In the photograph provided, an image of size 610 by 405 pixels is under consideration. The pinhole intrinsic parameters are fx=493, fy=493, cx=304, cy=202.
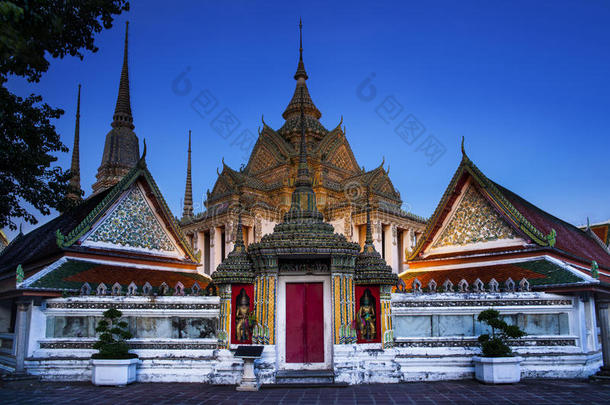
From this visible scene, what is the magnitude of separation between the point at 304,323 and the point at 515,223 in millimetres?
6797

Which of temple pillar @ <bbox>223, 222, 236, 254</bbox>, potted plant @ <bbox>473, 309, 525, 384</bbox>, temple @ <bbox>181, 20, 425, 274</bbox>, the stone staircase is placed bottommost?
the stone staircase

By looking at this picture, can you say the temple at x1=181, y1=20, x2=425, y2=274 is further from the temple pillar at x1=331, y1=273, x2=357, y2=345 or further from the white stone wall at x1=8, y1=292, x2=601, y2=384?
the temple pillar at x1=331, y1=273, x2=357, y2=345

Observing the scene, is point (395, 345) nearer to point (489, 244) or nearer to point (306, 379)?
point (306, 379)

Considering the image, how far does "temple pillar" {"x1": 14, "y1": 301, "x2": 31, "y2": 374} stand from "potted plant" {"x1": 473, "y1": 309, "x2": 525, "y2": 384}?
32.1 ft

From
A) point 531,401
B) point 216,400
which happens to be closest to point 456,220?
point 531,401

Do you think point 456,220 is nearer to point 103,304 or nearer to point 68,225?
point 103,304

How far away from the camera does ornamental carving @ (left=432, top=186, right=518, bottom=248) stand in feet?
45.9

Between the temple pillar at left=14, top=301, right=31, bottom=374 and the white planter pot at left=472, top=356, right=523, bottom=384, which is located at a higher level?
the temple pillar at left=14, top=301, right=31, bottom=374

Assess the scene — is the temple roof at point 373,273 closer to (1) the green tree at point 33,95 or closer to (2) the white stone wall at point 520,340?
(2) the white stone wall at point 520,340

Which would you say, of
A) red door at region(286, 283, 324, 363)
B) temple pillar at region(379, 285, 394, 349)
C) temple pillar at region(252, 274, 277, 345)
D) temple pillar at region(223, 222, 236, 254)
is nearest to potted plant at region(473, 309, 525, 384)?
temple pillar at region(379, 285, 394, 349)

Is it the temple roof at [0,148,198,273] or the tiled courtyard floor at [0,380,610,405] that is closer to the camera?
A: the tiled courtyard floor at [0,380,610,405]

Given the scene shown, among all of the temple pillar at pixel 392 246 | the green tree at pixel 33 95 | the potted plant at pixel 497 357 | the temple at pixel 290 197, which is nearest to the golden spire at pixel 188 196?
the temple at pixel 290 197

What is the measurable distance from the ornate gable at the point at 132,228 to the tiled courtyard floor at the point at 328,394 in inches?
189

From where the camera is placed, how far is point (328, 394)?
8.84m
